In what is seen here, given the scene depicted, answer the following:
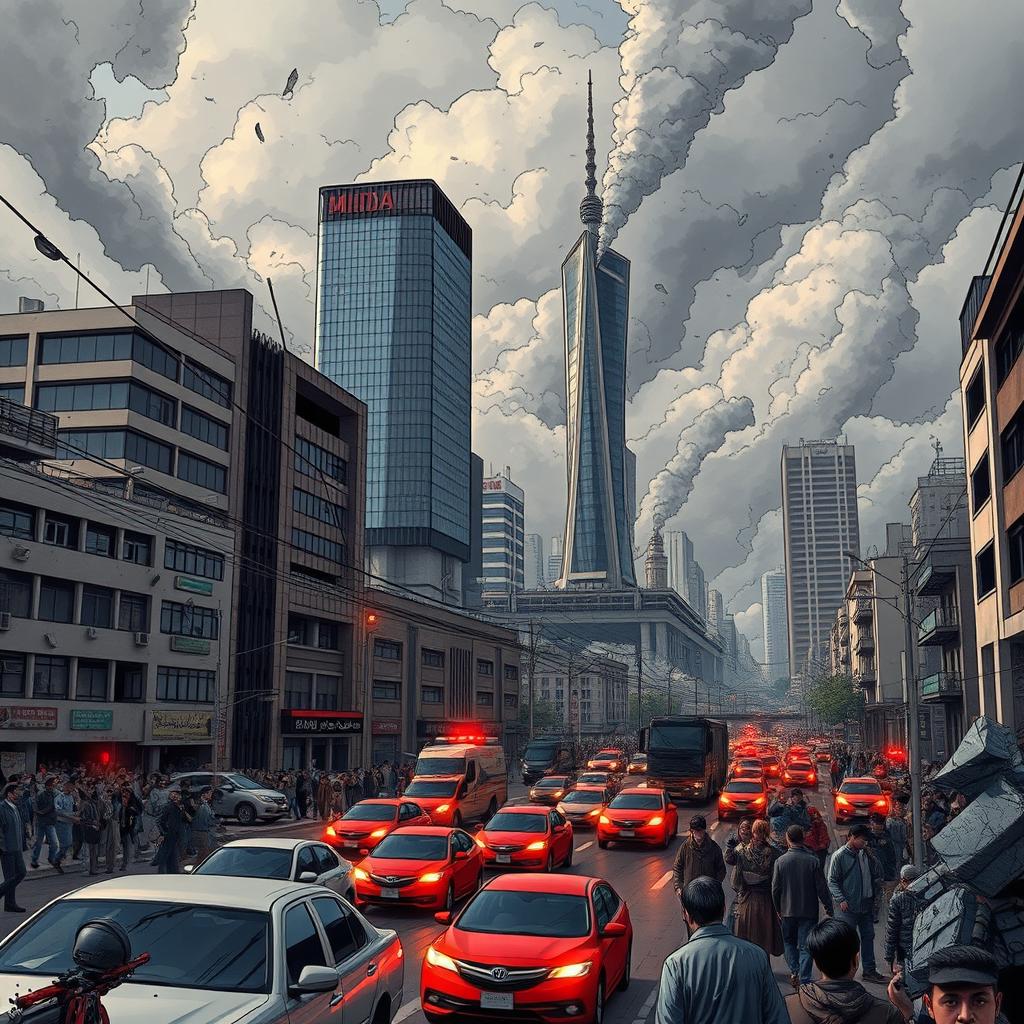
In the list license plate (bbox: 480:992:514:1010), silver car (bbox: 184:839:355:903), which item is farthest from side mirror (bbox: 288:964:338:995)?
silver car (bbox: 184:839:355:903)

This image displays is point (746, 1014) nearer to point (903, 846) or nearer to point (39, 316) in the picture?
point (903, 846)

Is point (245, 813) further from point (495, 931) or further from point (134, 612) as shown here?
point (495, 931)

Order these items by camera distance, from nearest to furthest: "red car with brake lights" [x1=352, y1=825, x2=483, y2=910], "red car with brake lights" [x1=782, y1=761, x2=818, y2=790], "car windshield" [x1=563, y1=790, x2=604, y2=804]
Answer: "red car with brake lights" [x1=352, y1=825, x2=483, y2=910], "car windshield" [x1=563, y1=790, x2=604, y2=804], "red car with brake lights" [x1=782, y1=761, x2=818, y2=790]

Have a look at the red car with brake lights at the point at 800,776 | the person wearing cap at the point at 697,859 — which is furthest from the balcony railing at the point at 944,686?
the person wearing cap at the point at 697,859

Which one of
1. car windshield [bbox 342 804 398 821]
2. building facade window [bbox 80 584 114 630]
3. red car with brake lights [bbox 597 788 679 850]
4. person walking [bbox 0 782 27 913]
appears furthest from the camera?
building facade window [bbox 80 584 114 630]

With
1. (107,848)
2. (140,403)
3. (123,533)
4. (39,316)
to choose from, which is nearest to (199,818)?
(107,848)

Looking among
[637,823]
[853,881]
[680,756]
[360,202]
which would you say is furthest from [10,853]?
[360,202]

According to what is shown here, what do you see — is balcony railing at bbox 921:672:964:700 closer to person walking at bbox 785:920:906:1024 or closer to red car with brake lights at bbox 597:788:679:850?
red car with brake lights at bbox 597:788:679:850
